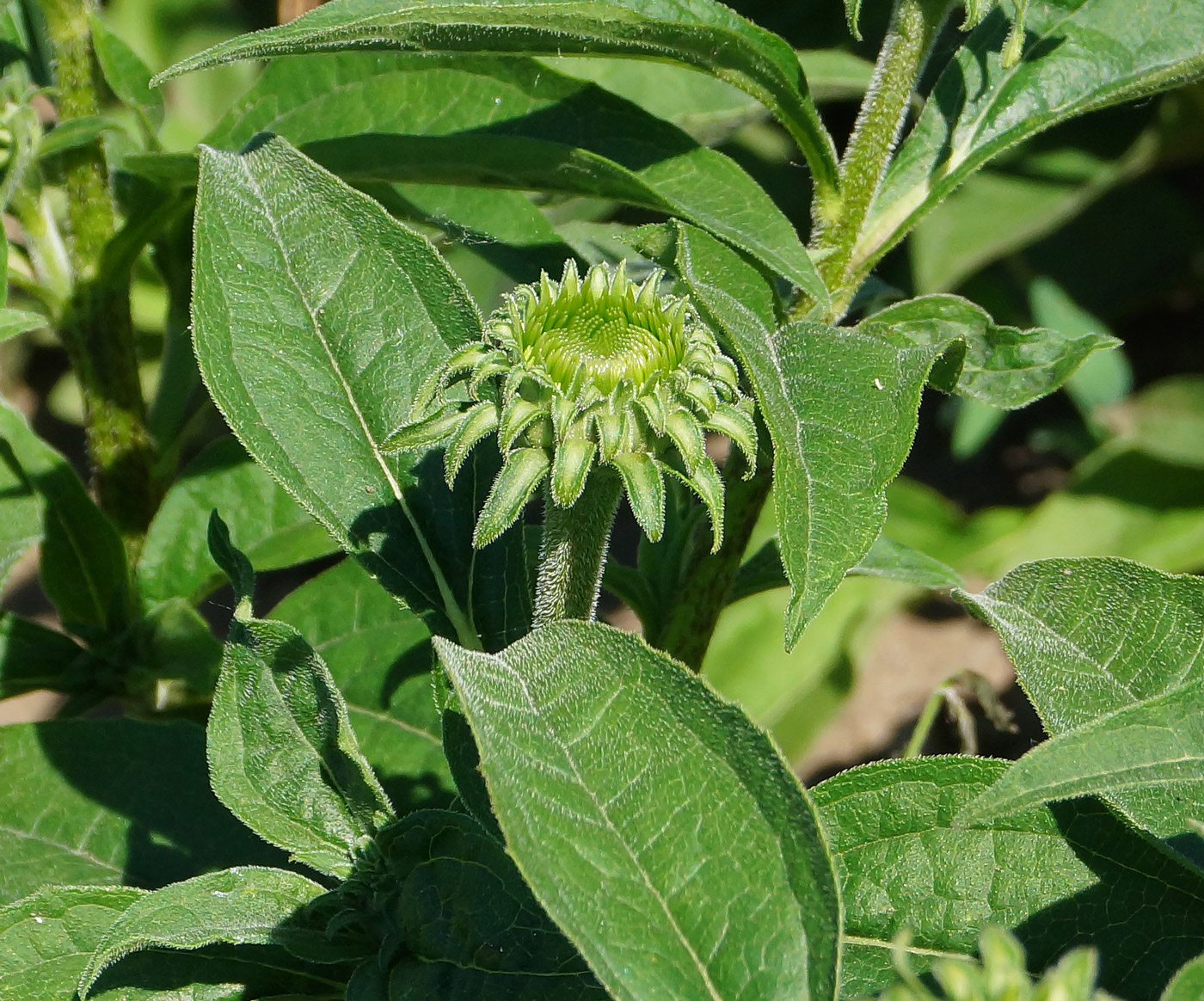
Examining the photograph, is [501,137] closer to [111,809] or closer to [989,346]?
[989,346]

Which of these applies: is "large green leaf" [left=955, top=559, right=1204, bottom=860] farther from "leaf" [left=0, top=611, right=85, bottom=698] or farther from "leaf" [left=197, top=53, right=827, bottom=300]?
"leaf" [left=0, top=611, right=85, bottom=698]

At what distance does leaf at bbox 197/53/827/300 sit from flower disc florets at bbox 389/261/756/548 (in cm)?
19

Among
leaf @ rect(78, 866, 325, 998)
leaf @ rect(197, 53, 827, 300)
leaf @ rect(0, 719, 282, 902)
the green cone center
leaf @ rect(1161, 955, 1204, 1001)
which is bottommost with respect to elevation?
leaf @ rect(0, 719, 282, 902)

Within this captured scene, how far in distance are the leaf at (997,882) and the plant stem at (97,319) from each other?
89 cm

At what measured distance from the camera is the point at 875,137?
1073mm

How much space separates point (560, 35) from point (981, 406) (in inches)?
79.4

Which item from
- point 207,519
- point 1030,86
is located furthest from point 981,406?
point 207,519

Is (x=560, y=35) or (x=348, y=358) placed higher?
(x=560, y=35)

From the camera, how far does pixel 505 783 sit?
667 mm

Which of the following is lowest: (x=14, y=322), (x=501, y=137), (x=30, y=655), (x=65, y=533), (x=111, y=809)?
(x=111, y=809)

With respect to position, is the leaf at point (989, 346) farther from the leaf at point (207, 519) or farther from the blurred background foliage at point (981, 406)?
the blurred background foliage at point (981, 406)

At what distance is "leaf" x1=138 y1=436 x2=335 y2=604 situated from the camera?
133 centimetres

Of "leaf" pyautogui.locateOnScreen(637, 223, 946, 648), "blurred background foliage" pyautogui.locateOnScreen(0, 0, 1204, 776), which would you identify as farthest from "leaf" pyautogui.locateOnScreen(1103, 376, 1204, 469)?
"leaf" pyautogui.locateOnScreen(637, 223, 946, 648)

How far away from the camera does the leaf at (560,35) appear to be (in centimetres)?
83
